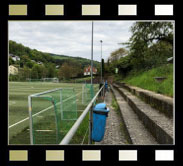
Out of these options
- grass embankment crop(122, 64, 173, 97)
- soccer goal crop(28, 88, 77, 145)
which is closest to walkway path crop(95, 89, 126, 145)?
soccer goal crop(28, 88, 77, 145)

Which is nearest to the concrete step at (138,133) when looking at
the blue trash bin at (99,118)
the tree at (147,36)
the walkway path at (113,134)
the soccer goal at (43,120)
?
the walkway path at (113,134)

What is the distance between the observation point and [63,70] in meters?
28.4

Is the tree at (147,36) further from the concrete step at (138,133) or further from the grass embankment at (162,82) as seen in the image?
the concrete step at (138,133)

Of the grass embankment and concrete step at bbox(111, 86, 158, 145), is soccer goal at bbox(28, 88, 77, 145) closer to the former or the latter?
concrete step at bbox(111, 86, 158, 145)

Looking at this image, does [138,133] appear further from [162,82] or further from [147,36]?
[147,36]

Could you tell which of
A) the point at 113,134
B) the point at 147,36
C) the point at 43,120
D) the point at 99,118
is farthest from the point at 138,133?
the point at 147,36

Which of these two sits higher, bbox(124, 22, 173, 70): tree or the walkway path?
bbox(124, 22, 173, 70): tree

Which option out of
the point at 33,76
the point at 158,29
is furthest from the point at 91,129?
the point at 33,76

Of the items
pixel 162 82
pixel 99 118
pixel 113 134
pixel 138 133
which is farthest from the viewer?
pixel 162 82

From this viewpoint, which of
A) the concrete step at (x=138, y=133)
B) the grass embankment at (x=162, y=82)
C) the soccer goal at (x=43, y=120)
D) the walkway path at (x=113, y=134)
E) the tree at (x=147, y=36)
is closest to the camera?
the soccer goal at (x=43, y=120)

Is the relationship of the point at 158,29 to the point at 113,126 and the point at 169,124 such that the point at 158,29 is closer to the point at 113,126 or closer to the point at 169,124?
the point at 113,126

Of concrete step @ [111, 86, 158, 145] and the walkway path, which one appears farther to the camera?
the walkway path

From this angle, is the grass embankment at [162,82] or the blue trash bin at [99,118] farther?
the grass embankment at [162,82]
